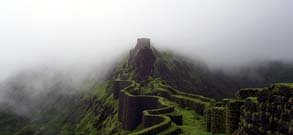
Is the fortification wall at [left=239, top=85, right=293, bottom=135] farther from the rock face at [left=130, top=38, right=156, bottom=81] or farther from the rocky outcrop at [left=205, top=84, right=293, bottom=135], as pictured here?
the rock face at [left=130, top=38, right=156, bottom=81]

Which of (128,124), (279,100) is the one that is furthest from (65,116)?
(279,100)

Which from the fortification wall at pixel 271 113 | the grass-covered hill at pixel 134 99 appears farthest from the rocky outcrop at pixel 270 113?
the grass-covered hill at pixel 134 99

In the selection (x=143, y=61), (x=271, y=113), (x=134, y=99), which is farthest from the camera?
(x=143, y=61)

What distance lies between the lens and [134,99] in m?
58.0

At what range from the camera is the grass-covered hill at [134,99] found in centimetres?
5569

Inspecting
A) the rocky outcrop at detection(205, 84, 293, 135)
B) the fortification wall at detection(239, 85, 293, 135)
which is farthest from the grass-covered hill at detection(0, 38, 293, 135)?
the fortification wall at detection(239, 85, 293, 135)

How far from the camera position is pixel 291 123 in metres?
9.55

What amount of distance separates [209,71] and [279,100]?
589ft

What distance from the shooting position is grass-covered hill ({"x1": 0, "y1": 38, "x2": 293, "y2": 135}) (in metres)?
55.7

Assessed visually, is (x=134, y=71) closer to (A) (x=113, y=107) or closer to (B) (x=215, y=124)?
(A) (x=113, y=107)

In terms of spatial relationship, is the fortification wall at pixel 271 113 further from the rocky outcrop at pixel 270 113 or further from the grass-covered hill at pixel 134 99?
the grass-covered hill at pixel 134 99

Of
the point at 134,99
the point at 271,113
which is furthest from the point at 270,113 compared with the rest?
the point at 134,99

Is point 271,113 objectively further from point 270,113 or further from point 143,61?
point 143,61

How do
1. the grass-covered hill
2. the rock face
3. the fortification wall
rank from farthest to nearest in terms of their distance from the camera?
the rock face → the grass-covered hill → the fortification wall
